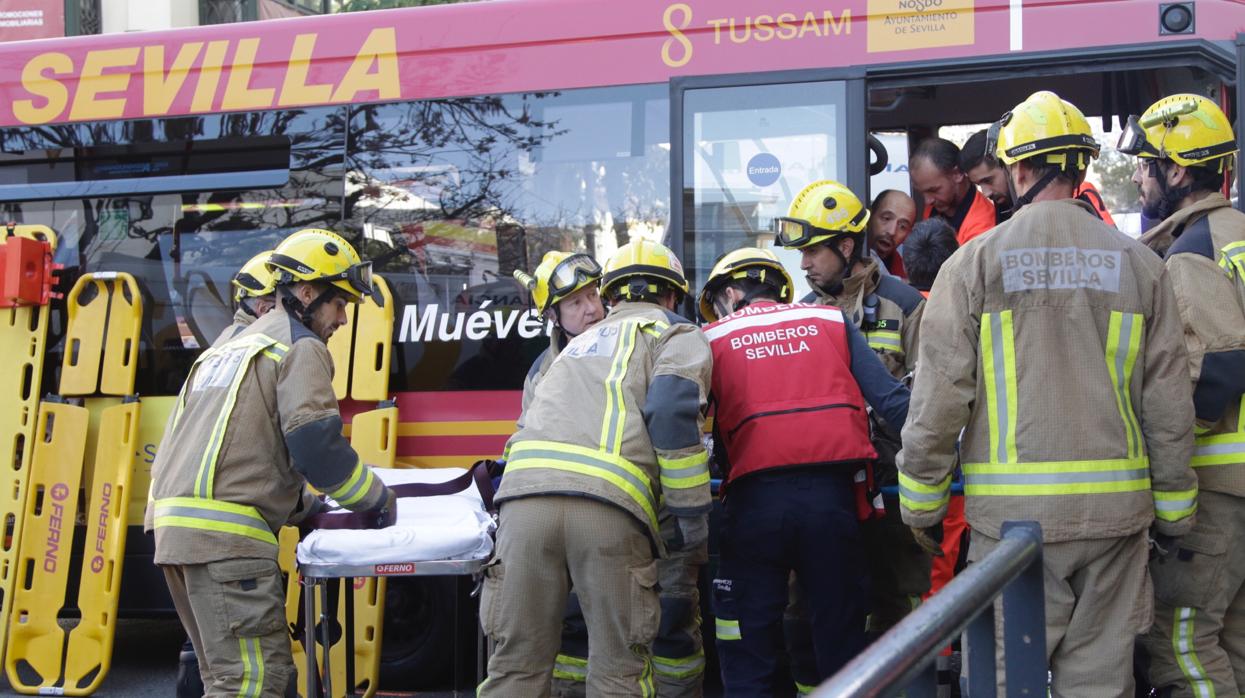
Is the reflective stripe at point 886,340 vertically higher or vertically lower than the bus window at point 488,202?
lower

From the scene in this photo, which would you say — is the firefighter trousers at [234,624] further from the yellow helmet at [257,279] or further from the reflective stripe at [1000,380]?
the reflective stripe at [1000,380]

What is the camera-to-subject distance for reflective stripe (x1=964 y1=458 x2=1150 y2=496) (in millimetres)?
3248

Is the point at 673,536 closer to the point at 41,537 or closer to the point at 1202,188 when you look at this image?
the point at 1202,188

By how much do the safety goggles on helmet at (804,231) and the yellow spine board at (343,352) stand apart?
6.78ft

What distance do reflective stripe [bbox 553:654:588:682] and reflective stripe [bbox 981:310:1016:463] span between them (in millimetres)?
2083

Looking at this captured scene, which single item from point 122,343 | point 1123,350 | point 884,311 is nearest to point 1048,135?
point 1123,350

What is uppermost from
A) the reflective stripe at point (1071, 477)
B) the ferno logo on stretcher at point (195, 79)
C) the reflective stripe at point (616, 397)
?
the ferno logo on stretcher at point (195, 79)

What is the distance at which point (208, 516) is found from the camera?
4.14 m

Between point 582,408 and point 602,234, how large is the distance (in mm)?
1616

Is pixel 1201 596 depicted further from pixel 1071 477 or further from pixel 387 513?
pixel 387 513

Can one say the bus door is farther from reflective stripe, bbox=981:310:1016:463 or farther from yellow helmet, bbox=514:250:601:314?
reflective stripe, bbox=981:310:1016:463

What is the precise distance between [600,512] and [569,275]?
3.69ft

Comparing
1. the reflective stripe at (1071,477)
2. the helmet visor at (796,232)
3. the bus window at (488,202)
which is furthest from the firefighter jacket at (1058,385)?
the bus window at (488,202)

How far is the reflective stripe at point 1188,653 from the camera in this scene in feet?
11.9
